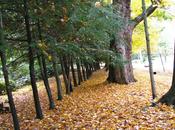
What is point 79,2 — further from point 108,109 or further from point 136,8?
point 136,8

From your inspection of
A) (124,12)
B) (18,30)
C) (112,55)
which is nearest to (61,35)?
(18,30)

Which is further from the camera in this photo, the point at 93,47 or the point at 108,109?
the point at 93,47

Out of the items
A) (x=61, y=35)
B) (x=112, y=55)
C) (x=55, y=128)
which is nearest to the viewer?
(x=55, y=128)

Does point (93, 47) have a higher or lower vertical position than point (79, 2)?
lower

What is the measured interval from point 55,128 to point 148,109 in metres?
2.70

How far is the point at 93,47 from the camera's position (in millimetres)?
12812

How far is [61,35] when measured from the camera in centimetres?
1062

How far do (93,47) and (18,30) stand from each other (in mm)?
3351

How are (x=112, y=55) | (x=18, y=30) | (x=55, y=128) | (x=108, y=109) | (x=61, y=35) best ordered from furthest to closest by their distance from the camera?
(x=112, y=55), (x=18, y=30), (x=61, y=35), (x=108, y=109), (x=55, y=128)

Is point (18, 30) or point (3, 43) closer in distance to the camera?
point (3, 43)

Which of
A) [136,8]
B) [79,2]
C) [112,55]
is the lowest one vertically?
[112,55]

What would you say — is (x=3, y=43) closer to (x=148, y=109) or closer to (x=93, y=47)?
(x=148, y=109)

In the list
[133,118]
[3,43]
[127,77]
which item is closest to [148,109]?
[133,118]

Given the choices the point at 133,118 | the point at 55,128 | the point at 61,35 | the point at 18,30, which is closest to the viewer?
the point at 133,118
